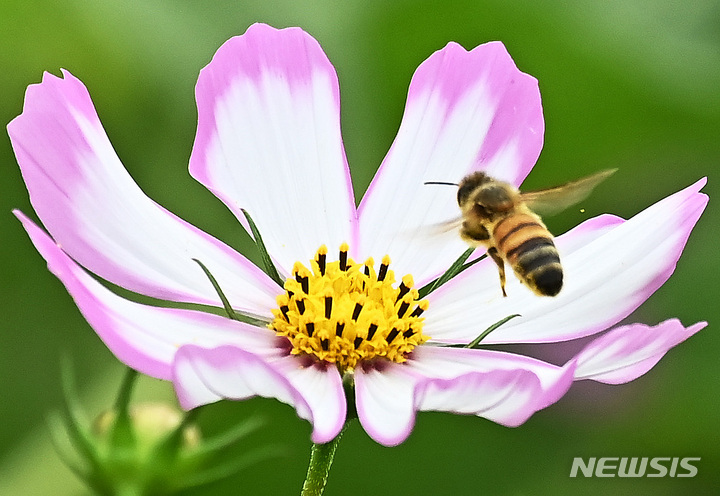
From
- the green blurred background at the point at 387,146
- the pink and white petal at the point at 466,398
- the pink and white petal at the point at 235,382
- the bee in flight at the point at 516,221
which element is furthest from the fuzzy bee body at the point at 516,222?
the green blurred background at the point at 387,146

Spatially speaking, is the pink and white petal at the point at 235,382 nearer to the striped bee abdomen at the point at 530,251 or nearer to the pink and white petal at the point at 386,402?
the pink and white petal at the point at 386,402

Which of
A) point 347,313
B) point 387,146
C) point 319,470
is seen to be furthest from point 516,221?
point 387,146

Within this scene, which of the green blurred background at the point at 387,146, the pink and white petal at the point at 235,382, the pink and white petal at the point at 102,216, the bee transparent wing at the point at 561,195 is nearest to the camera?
the pink and white petal at the point at 235,382

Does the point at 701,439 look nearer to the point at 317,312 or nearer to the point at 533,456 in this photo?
the point at 533,456

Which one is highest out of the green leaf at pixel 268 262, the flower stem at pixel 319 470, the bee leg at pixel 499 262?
the bee leg at pixel 499 262

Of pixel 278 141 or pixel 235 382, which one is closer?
pixel 235 382

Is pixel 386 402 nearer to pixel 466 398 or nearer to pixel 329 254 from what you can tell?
pixel 466 398

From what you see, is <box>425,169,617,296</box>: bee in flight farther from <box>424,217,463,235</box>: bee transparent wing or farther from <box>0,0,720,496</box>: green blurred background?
<box>0,0,720,496</box>: green blurred background
